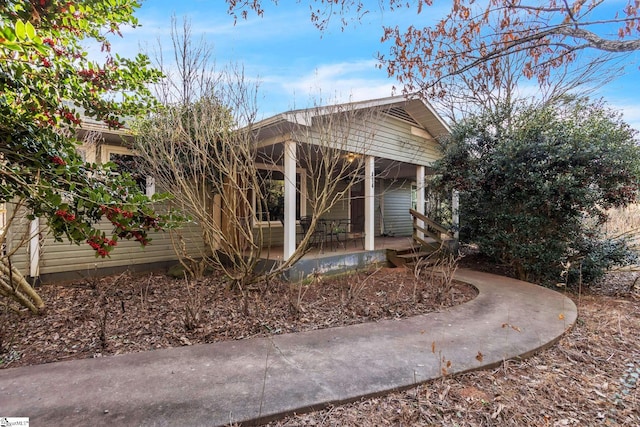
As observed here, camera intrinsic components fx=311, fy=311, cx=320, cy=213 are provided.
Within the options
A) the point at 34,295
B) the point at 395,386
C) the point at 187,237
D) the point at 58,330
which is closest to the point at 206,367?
the point at 395,386

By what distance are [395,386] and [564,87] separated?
14666 mm

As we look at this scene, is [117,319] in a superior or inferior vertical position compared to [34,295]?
inferior

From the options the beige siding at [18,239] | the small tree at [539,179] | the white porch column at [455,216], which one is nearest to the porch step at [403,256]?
the white porch column at [455,216]

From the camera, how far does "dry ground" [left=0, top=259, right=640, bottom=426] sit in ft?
7.66

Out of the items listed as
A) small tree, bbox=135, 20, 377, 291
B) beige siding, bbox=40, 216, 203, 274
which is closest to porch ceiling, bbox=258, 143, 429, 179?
small tree, bbox=135, 20, 377, 291

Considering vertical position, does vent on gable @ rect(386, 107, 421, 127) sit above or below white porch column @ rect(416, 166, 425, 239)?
above

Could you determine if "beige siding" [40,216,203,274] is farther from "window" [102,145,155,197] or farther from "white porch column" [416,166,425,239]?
"white porch column" [416,166,425,239]

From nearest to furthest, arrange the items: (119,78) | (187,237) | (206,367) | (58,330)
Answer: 1. (206,367)
2. (119,78)
3. (58,330)
4. (187,237)

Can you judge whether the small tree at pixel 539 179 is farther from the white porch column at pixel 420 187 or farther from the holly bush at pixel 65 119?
the holly bush at pixel 65 119

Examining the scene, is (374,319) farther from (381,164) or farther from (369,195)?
(381,164)

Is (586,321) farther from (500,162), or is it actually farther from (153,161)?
(153,161)

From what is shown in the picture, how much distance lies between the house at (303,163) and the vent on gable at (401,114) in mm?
27

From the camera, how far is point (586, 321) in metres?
4.39

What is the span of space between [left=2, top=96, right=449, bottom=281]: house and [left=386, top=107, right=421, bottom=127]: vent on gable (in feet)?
0.09
